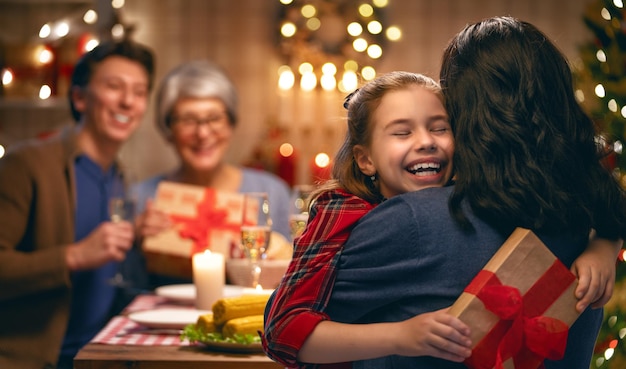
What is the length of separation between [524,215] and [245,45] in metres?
4.05

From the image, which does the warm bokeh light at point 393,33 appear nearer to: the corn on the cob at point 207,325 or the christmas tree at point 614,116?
the christmas tree at point 614,116

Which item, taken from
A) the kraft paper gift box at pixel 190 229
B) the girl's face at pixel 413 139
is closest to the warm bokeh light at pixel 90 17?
the kraft paper gift box at pixel 190 229

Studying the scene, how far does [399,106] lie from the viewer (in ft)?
4.44

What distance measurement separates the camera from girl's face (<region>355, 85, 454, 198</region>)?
1.34 meters

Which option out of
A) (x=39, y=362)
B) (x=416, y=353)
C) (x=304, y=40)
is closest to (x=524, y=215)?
(x=416, y=353)

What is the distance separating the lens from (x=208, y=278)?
2.06m

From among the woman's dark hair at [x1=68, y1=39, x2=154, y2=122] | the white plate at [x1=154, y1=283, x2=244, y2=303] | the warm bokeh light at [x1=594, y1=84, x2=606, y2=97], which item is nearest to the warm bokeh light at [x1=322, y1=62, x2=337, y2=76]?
the woman's dark hair at [x1=68, y1=39, x2=154, y2=122]

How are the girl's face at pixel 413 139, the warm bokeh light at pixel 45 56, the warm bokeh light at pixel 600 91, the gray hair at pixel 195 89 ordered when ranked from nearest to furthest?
the girl's face at pixel 413 139, the warm bokeh light at pixel 600 91, the gray hair at pixel 195 89, the warm bokeh light at pixel 45 56

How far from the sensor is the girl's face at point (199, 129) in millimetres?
3107

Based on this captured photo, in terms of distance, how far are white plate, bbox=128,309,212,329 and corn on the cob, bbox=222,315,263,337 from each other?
0.22 m

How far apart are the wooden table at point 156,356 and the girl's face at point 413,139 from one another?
0.51 meters

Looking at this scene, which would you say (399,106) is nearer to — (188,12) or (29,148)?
(29,148)

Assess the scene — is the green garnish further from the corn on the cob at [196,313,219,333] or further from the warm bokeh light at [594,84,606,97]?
the warm bokeh light at [594,84,606,97]

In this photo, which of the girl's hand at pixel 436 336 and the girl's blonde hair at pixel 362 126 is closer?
the girl's hand at pixel 436 336
